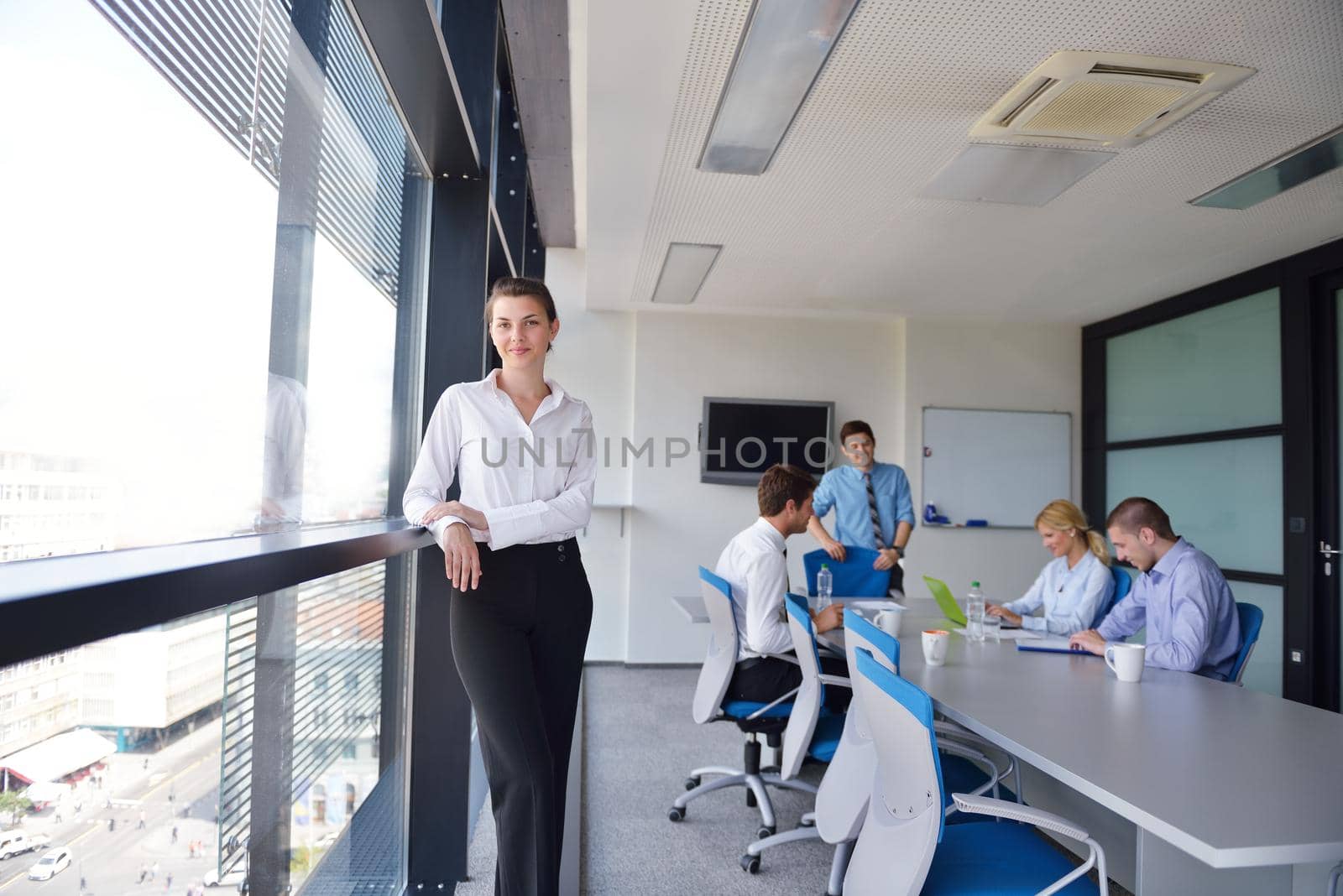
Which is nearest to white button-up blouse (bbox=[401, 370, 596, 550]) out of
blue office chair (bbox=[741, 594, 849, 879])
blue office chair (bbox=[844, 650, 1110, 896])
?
blue office chair (bbox=[844, 650, 1110, 896])

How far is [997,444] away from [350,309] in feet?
20.2

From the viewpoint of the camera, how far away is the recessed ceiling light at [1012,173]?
3686 mm

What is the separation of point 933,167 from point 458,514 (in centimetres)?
300

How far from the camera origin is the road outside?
0.93 meters

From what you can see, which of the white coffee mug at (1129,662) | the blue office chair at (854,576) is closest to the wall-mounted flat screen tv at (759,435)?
the blue office chair at (854,576)

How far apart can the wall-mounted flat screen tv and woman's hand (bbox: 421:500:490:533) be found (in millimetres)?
5065

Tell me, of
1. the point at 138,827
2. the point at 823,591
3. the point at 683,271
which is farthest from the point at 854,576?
the point at 138,827

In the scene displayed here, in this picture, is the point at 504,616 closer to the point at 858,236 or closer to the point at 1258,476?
the point at 858,236

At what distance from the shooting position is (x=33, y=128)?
0.85 meters

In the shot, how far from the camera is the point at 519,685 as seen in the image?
1.98m

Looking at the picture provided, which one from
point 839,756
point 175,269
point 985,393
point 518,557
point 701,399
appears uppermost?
point 985,393

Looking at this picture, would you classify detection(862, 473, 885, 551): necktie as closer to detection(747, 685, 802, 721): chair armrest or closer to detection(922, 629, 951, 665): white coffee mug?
detection(747, 685, 802, 721): chair armrest

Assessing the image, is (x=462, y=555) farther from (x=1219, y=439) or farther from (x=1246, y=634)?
(x=1219, y=439)

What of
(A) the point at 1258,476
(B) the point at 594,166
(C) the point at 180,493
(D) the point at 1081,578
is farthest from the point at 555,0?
(A) the point at 1258,476
